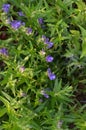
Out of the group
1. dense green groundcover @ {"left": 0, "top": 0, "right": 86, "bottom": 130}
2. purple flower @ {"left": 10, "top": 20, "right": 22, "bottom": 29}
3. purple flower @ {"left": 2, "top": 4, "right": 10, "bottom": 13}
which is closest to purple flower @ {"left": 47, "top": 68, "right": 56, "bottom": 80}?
dense green groundcover @ {"left": 0, "top": 0, "right": 86, "bottom": 130}

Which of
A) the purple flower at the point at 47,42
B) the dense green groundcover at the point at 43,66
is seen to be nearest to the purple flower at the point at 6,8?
the dense green groundcover at the point at 43,66

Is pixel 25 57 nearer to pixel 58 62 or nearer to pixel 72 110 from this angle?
pixel 58 62

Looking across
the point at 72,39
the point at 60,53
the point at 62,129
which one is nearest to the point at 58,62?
the point at 60,53

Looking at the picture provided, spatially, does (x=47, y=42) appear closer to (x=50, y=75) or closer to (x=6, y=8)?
(x=50, y=75)

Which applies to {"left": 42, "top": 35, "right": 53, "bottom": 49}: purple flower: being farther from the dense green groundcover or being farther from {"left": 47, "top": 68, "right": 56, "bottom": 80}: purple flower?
{"left": 47, "top": 68, "right": 56, "bottom": 80}: purple flower

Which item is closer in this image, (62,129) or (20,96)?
(62,129)

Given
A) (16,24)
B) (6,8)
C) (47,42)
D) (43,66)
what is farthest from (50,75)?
(6,8)

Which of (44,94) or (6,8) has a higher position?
(6,8)

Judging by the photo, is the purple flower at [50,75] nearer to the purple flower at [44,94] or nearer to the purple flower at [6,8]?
the purple flower at [44,94]
